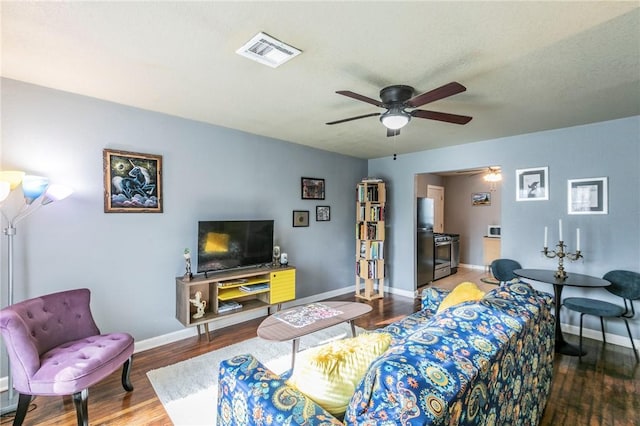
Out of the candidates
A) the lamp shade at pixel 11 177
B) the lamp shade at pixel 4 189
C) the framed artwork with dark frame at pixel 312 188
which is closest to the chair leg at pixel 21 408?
the lamp shade at pixel 4 189

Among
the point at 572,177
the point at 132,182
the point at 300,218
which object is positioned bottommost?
the point at 300,218

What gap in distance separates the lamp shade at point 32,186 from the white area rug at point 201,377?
1.71 meters

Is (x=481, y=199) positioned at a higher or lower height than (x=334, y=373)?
higher

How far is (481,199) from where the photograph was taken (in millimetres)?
7305

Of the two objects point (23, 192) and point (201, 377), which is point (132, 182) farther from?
point (201, 377)

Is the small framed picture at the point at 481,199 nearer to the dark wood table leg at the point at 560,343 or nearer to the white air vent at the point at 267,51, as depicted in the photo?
the dark wood table leg at the point at 560,343

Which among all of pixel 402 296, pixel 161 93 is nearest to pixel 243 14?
pixel 161 93

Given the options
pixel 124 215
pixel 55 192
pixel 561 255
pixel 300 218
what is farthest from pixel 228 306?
pixel 561 255

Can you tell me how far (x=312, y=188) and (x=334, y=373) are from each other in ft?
12.2

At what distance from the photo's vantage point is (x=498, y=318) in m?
1.42

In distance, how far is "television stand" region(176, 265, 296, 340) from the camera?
316 cm

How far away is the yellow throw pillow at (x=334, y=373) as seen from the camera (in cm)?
117

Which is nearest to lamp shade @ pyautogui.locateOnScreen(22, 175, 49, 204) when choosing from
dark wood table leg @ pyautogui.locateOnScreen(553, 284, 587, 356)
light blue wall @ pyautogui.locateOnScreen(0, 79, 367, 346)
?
light blue wall @ pyautogui.locateOnScreen(0, 79, 367, 346)

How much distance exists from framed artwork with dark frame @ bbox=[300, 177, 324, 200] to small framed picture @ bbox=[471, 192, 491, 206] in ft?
15.0
